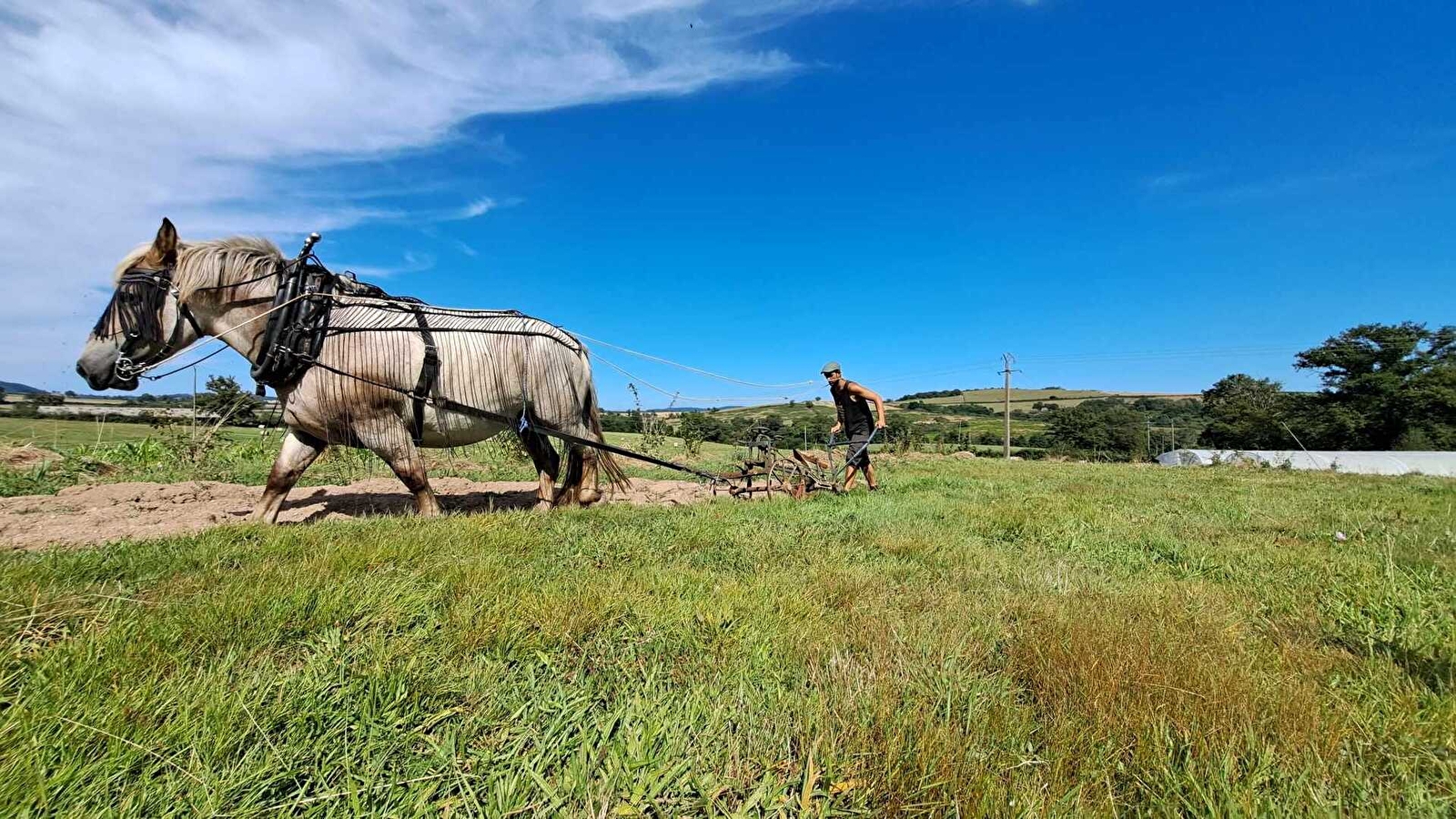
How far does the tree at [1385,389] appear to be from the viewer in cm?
3519

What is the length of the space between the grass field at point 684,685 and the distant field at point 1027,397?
2863 inches

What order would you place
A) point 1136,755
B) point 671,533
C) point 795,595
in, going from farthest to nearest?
point 671,533, point 795,595, point 1136,755

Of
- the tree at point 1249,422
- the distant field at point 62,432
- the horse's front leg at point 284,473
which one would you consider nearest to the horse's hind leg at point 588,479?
the horse's front leg at point 284,473

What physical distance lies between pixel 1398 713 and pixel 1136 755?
1.13 metres

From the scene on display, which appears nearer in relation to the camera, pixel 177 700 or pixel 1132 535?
pixel 177 700

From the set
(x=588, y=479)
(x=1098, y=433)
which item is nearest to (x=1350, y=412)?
(x=1098, y=433)

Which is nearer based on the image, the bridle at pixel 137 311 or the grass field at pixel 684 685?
the grass field at pixel 684 685

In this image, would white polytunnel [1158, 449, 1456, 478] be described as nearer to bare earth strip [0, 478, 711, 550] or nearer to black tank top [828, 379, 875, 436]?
black tank top [828, 379, 875, 436]

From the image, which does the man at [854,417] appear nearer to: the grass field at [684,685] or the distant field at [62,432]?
the grass field at [684,685]

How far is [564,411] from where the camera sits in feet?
17.3

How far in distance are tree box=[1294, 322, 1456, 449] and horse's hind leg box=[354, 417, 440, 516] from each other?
176ft

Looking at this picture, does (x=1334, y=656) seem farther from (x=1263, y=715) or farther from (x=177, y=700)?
(x=177, y=700)

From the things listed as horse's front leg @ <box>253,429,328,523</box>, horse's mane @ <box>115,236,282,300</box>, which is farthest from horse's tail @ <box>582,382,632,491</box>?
horse's mane @ <box>115,236,282,300</box>

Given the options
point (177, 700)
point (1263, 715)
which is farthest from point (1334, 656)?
point (177, 700)
